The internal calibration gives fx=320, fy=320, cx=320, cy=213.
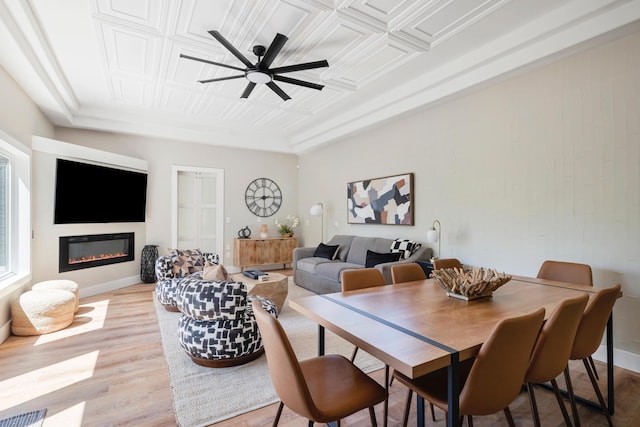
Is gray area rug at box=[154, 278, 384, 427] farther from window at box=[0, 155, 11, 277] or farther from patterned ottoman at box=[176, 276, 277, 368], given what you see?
window at box=[0, 155, 11, 277]

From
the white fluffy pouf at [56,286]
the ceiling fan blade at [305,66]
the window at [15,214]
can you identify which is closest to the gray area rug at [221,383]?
the white fluffy pouf at [56,286]

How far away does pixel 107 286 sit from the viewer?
5.38 m

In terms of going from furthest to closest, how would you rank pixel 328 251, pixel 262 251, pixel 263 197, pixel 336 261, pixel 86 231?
pixel 263 197 < pixel 262 251 < pixel 328 251 < pixel 336 261 < pixel 86 231

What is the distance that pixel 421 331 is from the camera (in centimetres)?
146

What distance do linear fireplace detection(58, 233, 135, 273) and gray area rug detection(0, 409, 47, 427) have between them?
3.26m

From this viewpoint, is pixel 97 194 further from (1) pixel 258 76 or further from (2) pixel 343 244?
(2) pixel 343 244

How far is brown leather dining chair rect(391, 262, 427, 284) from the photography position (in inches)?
107

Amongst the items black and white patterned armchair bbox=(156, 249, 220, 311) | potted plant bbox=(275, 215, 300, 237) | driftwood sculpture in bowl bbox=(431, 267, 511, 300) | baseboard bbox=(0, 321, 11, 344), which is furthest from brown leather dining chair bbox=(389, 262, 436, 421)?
potted plant bbox=(275, 215, 300, 237)

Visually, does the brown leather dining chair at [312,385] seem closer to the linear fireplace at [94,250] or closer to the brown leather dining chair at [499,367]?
the brown leather dining chair at [499,367]

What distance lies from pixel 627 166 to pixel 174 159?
266 inches

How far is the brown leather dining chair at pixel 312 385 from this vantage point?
1300 mm

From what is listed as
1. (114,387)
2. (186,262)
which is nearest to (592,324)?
(114,387)

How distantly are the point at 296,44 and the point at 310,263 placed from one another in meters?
3.29

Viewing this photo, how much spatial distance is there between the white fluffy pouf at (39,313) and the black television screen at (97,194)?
1510mm
